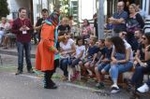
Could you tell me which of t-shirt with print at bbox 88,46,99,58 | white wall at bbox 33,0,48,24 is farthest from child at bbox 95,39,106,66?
white wall at bbox 33,0,48,24

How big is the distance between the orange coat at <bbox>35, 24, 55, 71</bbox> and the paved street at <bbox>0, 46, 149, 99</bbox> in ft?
1.89

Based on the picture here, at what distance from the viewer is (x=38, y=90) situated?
8.95 m

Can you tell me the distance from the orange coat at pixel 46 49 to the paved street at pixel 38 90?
1.89 ft

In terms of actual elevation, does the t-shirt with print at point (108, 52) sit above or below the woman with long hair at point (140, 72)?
above

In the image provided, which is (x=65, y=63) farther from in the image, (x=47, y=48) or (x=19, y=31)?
(x=19, y=31)

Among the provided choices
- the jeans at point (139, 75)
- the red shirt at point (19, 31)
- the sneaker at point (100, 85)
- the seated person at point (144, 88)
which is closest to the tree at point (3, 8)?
the red shirt at point (19, 31)

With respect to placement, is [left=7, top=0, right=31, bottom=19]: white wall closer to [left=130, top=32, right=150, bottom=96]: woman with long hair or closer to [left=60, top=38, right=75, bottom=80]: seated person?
[left=60, top=38, right=75, bottom=80]: seated person

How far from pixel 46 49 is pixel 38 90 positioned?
95 cm

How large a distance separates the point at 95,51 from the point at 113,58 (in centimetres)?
85

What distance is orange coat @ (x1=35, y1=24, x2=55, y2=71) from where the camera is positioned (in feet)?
28.5

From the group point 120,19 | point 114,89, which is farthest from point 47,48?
point 120,19

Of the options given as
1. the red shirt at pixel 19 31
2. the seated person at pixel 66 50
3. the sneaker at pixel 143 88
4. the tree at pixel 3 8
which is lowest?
the sneaker at pixel 143 88

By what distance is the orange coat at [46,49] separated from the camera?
8.67 metres

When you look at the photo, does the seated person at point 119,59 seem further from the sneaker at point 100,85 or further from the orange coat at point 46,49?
the orange coat at point 46,49
